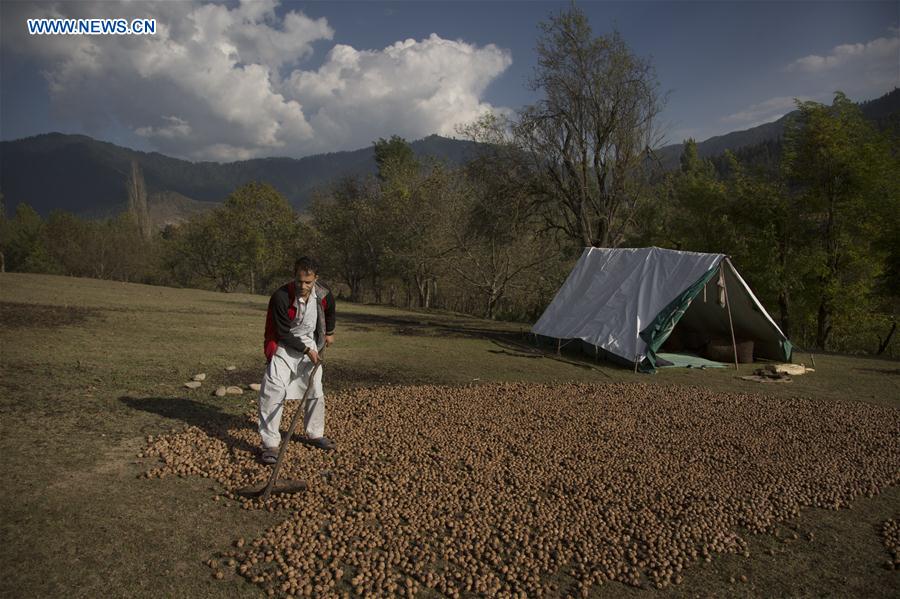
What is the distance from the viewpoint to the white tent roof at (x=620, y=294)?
10.9 meters

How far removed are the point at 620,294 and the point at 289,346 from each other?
8.68 m

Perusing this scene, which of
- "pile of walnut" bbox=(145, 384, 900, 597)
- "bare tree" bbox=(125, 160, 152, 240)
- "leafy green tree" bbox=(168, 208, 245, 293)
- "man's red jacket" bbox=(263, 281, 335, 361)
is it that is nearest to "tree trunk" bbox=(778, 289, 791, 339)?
"pile of walnut" bbox=(145, 384, 900, 597)

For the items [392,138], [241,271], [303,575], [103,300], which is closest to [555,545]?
[303,575]

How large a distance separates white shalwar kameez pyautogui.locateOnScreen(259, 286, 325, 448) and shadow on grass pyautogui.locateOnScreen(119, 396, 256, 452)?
0.67m

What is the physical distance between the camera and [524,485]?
15.7 feet

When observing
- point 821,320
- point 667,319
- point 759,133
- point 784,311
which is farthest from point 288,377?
point 759,133

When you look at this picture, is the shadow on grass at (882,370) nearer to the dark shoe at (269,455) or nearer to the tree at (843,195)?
the tree at (843,195)

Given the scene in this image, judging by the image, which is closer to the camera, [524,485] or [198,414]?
[524,485]

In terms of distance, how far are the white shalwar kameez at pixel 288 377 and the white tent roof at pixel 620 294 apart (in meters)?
7.41

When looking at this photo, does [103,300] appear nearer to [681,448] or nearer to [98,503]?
[98,503]

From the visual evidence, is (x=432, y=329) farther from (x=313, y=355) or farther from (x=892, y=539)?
(x=892, y=539)

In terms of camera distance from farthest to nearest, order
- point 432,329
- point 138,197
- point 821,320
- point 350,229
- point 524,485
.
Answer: point 138,197 → point 350,229 → point 821,320 → point 432,329 → point 524,485

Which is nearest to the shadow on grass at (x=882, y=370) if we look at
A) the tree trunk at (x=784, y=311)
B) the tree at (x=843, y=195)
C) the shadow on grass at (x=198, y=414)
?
the tree at (x=843, y=195)

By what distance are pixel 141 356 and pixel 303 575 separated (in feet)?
23.8
